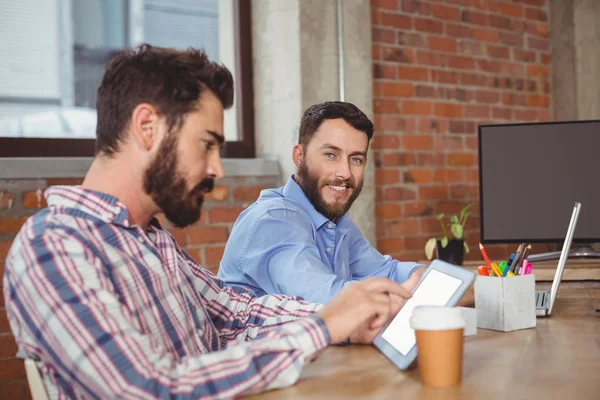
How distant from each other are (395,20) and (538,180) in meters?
1.15

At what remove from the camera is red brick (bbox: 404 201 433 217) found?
3.39 metres

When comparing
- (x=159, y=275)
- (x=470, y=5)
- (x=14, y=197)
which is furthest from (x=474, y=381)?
(x=470, y=5)

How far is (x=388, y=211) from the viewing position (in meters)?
3.32

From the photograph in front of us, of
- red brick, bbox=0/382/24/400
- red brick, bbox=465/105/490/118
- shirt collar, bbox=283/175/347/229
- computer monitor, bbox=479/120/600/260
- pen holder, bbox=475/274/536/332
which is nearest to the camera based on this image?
pen holder, bbox=475/274/536/332

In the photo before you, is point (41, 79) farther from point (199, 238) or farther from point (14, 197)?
point (199, 238)

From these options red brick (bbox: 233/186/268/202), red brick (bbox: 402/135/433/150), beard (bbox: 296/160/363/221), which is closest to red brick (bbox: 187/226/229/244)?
red brick (bbox: 233/186/268/202)

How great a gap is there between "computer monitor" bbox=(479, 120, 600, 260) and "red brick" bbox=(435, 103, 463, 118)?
86 cm

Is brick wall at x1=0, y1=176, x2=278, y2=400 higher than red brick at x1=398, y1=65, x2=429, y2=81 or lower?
lower

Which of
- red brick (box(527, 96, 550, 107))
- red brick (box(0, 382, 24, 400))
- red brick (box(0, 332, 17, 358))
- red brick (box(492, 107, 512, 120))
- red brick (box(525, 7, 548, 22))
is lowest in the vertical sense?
red brick (box(0, 382, 24, 400))

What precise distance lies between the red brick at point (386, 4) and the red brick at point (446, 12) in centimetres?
26

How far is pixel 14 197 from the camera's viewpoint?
2.44 metres

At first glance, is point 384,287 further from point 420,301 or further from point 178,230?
point 178,230

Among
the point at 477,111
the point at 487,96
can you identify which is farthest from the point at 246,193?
the point at 487,96

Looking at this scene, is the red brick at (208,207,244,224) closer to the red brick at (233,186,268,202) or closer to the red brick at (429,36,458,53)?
the red brick at (233,186,268,202)
